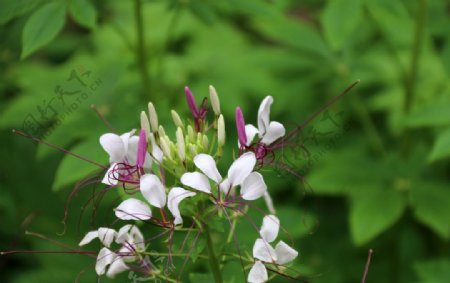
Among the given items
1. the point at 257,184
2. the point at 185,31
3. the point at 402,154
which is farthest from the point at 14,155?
the point at 257,184

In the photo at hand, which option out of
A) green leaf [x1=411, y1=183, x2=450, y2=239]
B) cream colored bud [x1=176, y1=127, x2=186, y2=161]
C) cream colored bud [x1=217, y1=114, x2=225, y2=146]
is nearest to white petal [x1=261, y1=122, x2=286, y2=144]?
cream colored bud [x1=217, y1=114, x2=225, y2=146]

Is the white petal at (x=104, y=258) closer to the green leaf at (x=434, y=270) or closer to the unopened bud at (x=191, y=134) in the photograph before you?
the unopened bud at (x=191, y=134)

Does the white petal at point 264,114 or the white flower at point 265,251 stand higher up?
the white petal at point 264,114

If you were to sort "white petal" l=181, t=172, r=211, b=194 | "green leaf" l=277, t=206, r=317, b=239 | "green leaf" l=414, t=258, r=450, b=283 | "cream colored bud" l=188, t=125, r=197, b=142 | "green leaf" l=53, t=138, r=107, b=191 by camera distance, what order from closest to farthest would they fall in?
"white petal" l=181, t=172, r=211, b=194, "cream colored bud" l=188, t=125, r=197, b=142, "green leaf" l=53, t=138, r=107, b=191, "green leaf" l=414, t=258, r=450, b=283, "green leaf" l=277, t=206, r=317, b=239

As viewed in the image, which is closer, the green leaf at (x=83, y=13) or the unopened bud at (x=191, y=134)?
the unopened bud at (x=191, y=134)

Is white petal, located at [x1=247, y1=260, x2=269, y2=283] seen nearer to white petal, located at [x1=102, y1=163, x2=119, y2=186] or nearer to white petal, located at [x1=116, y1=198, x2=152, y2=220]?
white petal, located at [x1=116, y1=198, x2=152, y2=220]

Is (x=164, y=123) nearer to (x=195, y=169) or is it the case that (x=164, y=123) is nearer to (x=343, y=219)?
(x=195, y=169)

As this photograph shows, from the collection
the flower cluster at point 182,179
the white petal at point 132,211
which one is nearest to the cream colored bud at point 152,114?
the flower cluster at point 182,179
